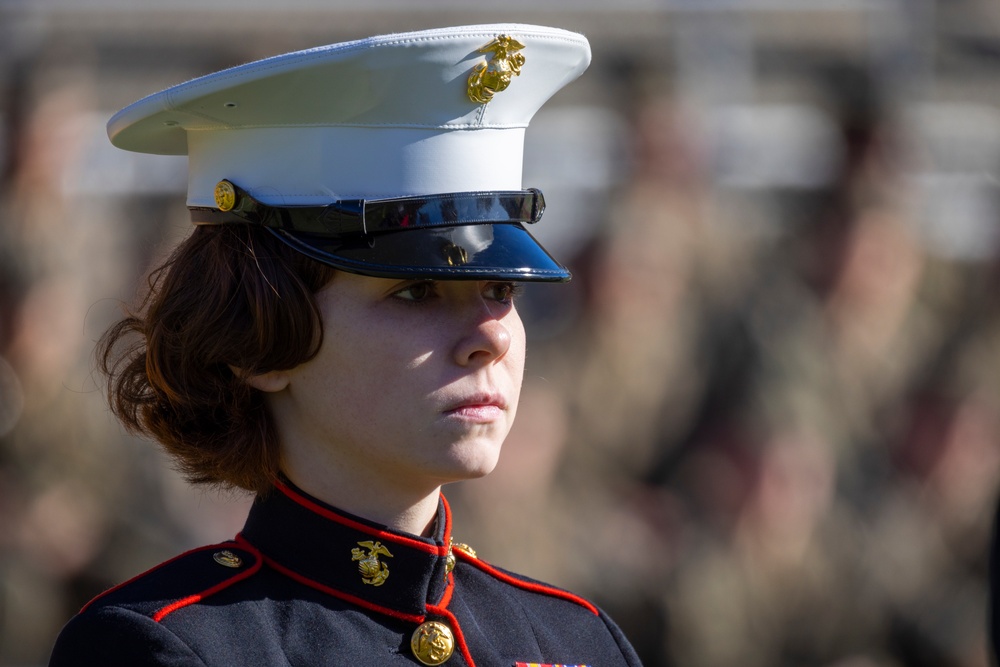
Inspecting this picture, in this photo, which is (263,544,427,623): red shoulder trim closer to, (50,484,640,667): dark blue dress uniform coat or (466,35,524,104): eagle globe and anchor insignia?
(50,484,640,667): dark blue dress uniform coat

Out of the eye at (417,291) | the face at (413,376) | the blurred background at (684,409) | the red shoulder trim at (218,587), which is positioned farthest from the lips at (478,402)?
the blurred background at (684,409)

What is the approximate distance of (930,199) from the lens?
20.0 feet

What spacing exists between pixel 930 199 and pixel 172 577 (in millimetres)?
4660

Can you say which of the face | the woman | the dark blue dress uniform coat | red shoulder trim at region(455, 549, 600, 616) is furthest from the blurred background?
the face

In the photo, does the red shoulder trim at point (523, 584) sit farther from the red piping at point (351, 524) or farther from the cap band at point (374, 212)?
the cap band at point (374, 212)

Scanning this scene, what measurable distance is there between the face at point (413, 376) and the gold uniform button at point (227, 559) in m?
0.23

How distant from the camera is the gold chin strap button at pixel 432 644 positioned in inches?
85.0

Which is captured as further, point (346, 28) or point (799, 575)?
point (346, 28)

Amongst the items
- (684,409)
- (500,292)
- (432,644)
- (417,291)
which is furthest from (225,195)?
(684,409)

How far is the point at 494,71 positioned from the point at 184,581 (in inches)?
33.8

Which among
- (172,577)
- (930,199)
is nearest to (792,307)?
(930,199)

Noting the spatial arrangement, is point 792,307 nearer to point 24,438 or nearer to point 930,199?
point 930,199

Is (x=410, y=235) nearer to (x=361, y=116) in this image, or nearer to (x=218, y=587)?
(x=361, y=116)

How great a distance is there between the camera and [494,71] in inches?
85.1
